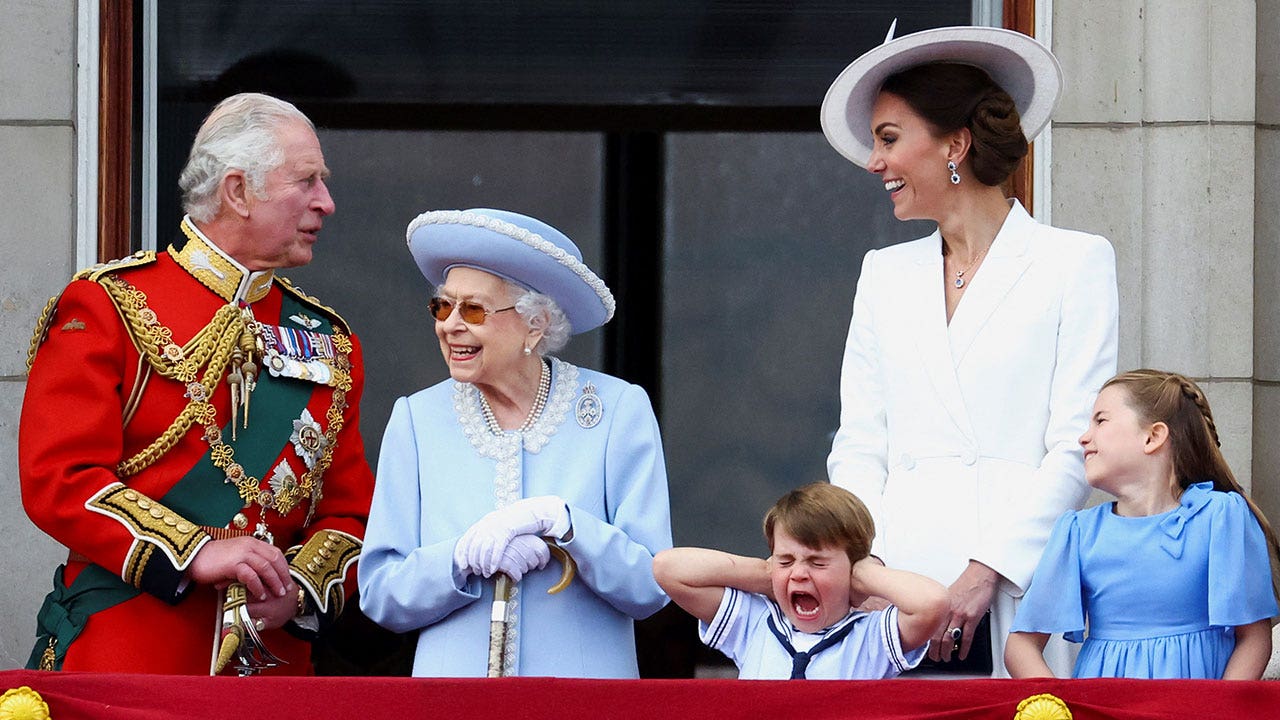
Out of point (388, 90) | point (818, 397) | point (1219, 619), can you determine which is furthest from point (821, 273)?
point (1219, 619)

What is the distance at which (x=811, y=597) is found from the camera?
332cm

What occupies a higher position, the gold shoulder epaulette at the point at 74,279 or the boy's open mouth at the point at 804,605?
the gold shoulder epaulette at the point at 74,279

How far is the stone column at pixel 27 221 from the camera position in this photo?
4.74m

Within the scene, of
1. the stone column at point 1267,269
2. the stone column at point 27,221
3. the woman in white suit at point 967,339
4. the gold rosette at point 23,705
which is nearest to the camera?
the gold rosette at point 23,705

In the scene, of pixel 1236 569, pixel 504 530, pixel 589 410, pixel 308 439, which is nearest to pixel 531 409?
pixel 589 410

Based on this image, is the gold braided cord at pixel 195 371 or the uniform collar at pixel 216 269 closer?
the gold braided cord at pixel 195 371

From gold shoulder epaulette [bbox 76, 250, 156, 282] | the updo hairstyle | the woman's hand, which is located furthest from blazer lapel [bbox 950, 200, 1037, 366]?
gold shoulder epaulette [bbox 76, 250, 156, 282]

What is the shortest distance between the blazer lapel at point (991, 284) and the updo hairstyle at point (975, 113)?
13cm

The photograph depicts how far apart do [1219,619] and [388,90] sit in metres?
2.96

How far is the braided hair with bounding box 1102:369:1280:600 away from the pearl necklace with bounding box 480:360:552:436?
1088mm

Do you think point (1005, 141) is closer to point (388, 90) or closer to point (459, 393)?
point (459, 393)

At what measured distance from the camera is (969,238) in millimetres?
3730

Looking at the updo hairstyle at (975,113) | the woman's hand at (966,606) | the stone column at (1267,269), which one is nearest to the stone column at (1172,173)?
the stone column at (1267,269)

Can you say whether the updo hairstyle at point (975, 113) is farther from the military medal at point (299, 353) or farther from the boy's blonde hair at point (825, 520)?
the military medal at point (299, 353)
